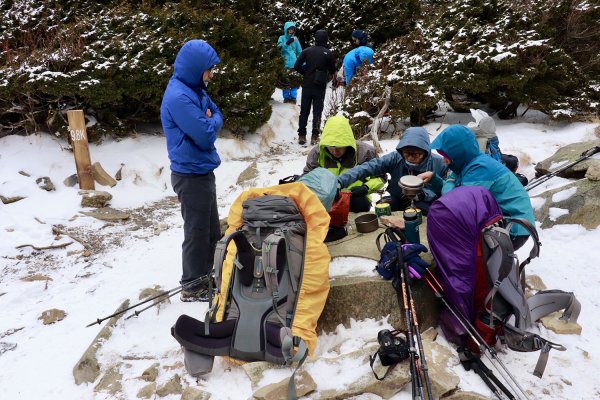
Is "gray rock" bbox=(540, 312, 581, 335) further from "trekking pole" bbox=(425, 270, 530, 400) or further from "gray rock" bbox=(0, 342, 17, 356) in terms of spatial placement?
"gray rock" bbox=(0, 342, 17, 356)

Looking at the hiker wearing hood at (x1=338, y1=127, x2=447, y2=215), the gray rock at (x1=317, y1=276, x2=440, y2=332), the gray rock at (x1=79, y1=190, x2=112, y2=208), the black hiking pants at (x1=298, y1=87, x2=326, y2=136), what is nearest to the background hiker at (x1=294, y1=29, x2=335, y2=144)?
the black hiking pants at (x1=298, y1=87, x2=326, y2=136)

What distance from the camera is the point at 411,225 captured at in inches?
139

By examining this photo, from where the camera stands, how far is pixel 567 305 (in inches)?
125

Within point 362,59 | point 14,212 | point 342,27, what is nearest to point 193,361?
point 14,212

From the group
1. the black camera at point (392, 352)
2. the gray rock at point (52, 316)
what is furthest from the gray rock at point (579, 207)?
the gray rock at point (52, 316)

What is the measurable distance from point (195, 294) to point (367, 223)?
72.8 inches

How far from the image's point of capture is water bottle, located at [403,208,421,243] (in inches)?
138

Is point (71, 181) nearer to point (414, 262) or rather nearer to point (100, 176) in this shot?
point (100, 176)

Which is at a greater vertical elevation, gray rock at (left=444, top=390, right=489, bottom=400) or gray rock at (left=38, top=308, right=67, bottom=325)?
gray rock at (left=444, top=390, right=489, bottom=400)

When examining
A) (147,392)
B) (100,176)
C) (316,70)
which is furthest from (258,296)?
(316,70)

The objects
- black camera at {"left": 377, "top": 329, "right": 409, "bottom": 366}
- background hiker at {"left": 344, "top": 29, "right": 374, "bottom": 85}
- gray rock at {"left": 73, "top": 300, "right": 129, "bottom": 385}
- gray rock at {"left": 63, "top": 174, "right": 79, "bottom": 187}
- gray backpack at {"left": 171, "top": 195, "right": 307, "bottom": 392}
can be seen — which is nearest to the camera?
black camera at {"left": 377, "top": 329, "right": 409, "bottom": 366}

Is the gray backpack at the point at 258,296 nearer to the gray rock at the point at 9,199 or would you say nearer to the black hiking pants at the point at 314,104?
the gray rock at the point at 9,199

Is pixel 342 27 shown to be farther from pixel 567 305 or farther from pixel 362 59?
pixel 567 305

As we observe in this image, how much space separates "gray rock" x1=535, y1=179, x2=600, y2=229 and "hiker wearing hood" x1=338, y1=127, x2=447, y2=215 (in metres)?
1.74
